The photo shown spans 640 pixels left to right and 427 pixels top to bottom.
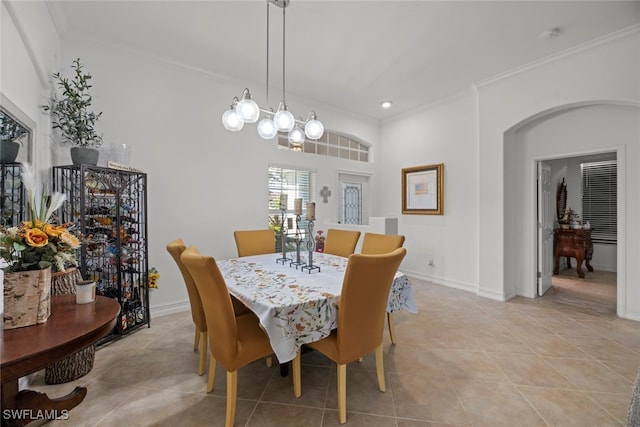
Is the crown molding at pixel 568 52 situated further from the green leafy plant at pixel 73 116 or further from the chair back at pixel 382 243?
the green leafy plant at pixel 73 116

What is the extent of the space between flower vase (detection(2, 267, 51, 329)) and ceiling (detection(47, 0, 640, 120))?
2324 millimetres

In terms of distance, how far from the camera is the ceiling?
238cm

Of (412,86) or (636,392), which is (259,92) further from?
(636,392)

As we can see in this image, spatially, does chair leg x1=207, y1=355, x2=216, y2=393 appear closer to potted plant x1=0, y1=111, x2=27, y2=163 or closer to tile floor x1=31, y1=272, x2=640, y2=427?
tile floor x1=31, y1=272, x2=640, y2=427

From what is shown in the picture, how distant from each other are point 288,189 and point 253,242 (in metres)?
1.36

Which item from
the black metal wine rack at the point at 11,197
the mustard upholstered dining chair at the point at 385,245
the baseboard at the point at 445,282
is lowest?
the baseboard at the point at 445,282

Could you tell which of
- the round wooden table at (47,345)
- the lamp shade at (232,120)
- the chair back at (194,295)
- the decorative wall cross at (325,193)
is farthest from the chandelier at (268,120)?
the decorative wall cross at (325,193)

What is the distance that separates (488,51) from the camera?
3.04m

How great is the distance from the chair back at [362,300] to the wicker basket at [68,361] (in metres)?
1.71

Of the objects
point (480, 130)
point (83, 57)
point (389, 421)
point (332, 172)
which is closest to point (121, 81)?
point (83, 57)

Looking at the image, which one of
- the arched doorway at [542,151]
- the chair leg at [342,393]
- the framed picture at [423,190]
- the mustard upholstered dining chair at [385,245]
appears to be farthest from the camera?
the framed picture at [423,190]

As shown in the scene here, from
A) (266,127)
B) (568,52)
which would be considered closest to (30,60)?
(266,127)

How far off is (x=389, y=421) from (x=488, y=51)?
361 centimetres

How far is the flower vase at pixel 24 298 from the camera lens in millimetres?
1126
